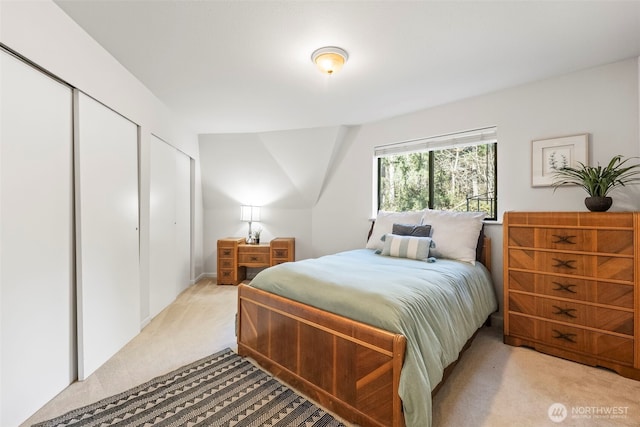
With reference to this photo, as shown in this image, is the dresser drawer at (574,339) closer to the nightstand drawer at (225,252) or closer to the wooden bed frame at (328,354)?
the wooden bed frame at (328,354)

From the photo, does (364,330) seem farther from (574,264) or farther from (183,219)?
(183,219)

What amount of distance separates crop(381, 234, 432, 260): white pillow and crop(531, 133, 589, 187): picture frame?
1122 millimetres

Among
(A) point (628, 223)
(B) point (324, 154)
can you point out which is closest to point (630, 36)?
(A) point (628, 223)

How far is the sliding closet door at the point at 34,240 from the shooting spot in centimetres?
140

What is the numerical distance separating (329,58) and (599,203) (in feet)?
7.25

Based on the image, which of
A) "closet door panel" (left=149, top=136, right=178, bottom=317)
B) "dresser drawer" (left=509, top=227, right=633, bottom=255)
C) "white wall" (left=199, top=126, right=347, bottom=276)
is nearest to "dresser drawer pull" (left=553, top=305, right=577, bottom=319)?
"dresser drawer" (left=509, top=227, right=633, bottom=255)

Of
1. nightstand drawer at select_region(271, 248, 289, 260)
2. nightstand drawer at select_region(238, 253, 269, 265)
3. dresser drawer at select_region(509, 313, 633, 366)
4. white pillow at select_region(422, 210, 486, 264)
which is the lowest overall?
dresser drawer at select_region(509, 313, 633, 366)

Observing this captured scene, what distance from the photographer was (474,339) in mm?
2473

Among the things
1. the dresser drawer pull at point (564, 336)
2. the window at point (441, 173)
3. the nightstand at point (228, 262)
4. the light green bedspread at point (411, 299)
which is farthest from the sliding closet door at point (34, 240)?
the dresser drawer pull at point (564, 336)

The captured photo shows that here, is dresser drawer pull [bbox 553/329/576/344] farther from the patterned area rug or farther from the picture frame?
the patterned area rug

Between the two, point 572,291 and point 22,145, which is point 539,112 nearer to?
point 572,291

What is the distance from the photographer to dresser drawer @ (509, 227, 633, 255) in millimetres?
1873

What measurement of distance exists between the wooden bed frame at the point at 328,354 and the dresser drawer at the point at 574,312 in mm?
969

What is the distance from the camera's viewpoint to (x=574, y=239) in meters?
2.04
